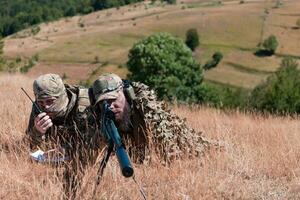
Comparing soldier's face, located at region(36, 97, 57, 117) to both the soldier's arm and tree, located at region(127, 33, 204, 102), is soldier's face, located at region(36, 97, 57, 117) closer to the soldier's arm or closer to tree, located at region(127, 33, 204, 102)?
the soldier's arm

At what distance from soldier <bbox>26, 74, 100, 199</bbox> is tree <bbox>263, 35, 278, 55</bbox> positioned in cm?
11712

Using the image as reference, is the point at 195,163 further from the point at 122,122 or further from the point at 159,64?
the point at 159,64

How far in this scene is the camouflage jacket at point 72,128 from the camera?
16.3 ft

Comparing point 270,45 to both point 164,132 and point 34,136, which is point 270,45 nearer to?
point 164,132

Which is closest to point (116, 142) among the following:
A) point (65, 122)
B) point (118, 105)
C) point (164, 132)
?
point (118, 105)

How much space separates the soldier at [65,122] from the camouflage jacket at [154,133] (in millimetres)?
420

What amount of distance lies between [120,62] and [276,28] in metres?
40.0

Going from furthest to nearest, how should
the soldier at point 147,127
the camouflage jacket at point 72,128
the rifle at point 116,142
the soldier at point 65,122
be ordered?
the camouflage jacket at point 72,128
the soldier at point 65,122
the soldier at point 147,127
the rifle at point 116,142

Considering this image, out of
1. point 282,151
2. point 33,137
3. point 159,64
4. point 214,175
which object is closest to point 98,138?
point 33,137

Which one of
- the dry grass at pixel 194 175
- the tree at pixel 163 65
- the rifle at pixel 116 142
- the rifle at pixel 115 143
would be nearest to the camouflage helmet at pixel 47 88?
the dry grass at pixel 194 175

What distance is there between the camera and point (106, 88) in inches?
166

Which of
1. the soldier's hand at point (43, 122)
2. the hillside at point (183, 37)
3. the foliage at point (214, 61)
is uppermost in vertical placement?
the soldier's hand at point (43, 122)

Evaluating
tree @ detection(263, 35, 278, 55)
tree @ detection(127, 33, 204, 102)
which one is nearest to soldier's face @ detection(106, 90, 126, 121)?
tree @ detection(127, 33, 204, 102)

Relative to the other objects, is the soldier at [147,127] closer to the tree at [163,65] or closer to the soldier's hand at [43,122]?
the soldier's hand at [43,122]
